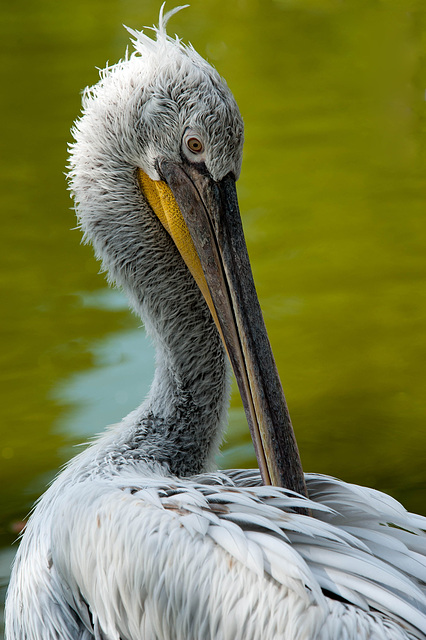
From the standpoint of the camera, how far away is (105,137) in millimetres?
2361

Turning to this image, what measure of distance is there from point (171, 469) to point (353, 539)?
1.98 ft

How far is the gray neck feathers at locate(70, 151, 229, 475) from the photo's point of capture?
232 centimetres

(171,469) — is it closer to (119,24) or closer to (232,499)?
(232,499)

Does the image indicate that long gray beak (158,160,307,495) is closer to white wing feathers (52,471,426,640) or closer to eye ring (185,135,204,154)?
eye ring (185,135,204,154)

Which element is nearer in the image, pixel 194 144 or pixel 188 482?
pixel 188 482

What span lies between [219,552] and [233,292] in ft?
2.37

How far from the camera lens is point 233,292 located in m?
2.24

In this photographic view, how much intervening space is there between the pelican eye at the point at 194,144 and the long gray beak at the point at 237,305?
41mm

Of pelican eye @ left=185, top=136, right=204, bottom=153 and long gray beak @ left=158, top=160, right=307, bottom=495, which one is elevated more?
pelican eye @ left=185, top=136, right=204, bottom=153

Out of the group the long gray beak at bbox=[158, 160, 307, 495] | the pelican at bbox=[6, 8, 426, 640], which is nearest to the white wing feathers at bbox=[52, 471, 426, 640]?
the pelican at bbox=[6, 8, 426, 640]

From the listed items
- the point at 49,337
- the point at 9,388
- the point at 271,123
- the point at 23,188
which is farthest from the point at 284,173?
the point at 9,388

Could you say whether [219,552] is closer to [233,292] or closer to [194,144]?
[233,292]

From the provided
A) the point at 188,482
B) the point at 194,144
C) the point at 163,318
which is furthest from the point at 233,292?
the point at 188,482

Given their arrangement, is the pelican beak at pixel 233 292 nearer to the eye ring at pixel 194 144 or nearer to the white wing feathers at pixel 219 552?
the eye ring at pixel 194 144
